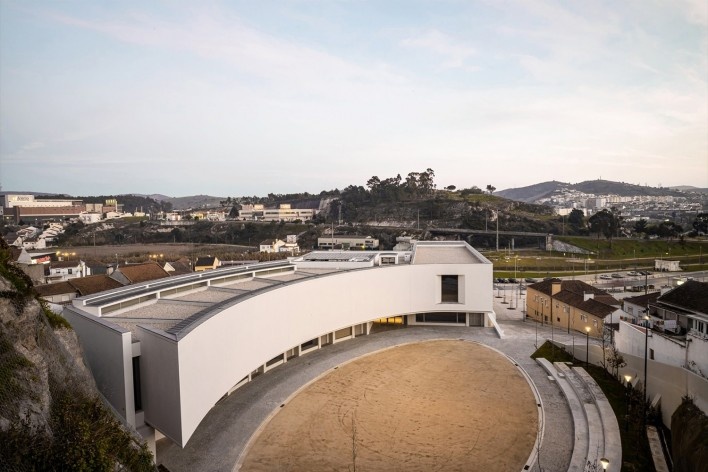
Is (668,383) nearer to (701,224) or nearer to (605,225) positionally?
(605,225)

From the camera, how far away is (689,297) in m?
20.5

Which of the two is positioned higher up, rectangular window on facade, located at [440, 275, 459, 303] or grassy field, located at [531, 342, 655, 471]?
rectangular window on facade, located at [440, 275, 459, 303]

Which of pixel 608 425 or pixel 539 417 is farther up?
pixel 608 425

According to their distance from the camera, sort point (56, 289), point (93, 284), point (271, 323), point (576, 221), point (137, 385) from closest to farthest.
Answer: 1. point (137, 385)
2. point (271, 323)
3. point (56, 289)
4. point (93, 284)
5. point (576, 221)

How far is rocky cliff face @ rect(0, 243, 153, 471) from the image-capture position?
8297 millimetres

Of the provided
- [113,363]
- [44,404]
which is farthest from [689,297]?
[44,404]

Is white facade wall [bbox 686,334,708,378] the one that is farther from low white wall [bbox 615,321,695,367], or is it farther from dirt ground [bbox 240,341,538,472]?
dirt ground [bbox 240,341,538,472]

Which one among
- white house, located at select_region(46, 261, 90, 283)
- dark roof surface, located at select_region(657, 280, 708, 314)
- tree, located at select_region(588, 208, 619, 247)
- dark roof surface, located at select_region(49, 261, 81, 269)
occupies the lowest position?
white house, located at select_region(46, 261, 90, 283)

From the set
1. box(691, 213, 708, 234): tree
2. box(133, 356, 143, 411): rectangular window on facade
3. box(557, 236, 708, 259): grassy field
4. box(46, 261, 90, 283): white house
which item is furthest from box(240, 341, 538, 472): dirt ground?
box(691, 213, 708, 234): tree

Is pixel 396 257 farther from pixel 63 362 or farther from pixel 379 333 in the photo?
pixel 63 362

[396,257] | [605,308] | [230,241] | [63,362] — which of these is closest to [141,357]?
[63,362]

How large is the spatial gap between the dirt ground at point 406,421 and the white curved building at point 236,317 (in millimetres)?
2871

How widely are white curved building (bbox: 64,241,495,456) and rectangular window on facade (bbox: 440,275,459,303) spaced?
0.23ft

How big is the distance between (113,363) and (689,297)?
24.6 meters
